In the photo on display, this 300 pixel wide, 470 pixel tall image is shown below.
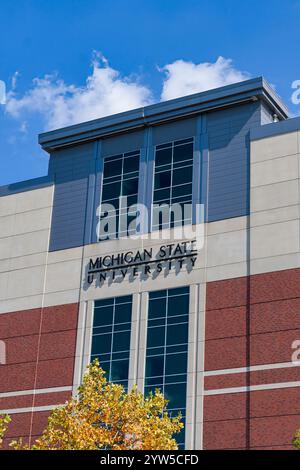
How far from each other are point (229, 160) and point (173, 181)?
12.4ft

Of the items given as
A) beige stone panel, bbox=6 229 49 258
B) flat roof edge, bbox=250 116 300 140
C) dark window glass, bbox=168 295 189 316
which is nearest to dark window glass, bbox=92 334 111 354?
dark window glass, bbox=168 295 189 316

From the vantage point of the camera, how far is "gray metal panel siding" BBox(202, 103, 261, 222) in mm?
49906

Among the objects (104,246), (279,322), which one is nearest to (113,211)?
(104,246)

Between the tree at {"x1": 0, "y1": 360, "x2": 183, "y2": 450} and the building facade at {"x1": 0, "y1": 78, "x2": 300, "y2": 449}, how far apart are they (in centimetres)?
911

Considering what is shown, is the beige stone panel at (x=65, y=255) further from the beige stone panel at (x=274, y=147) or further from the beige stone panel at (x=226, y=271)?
the beige stone panel at (x=274, y=147)

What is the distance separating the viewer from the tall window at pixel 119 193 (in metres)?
53.3

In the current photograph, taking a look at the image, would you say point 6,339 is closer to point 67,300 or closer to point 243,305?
point 67,300

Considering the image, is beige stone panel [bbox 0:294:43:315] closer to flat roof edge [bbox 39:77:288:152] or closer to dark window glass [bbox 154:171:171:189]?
dark window glass [bbox 154:171:171:189]

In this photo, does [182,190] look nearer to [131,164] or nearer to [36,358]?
[131,164]

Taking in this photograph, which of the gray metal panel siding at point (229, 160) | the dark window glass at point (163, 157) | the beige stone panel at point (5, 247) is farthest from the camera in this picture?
the beige stone panel at point (5, 247)

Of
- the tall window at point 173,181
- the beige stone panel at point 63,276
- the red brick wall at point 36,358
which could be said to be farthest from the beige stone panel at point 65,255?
the tall window at point 173,181

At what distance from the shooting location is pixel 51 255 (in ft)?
181

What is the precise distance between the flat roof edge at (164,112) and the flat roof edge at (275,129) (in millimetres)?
2071

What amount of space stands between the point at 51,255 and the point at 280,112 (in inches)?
667
